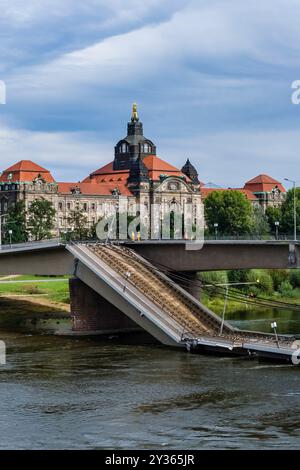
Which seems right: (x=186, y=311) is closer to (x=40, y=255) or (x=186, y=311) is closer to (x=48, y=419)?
(x=40, y=255)

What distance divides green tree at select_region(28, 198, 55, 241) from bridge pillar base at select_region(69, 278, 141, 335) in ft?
310

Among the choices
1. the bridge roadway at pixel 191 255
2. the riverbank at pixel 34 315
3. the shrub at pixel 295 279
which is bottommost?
the riverbank at pixel 34 315

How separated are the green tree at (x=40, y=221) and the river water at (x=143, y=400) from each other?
10929 cm

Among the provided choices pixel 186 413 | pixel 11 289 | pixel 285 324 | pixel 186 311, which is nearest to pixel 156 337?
pixel 186 311

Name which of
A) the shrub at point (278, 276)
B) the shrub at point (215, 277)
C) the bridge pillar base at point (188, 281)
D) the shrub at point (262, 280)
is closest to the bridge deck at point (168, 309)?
the bridge pillar base at point (188, 281)

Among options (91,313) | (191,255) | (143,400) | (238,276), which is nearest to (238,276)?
(238,276)

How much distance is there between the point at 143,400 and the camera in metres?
52.5

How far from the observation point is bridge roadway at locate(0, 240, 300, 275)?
267 ft

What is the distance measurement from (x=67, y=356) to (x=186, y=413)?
21.1 m

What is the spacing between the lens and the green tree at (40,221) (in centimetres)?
18075

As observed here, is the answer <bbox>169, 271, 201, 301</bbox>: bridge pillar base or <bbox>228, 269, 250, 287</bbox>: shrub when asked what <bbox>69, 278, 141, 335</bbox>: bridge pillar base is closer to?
<bbox>169, 271, 201, 301</bbox>: bridge pillar base

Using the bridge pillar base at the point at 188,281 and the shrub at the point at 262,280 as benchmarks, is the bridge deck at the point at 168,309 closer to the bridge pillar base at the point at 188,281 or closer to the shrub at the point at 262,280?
the bridge pillar base at the point at 188,281

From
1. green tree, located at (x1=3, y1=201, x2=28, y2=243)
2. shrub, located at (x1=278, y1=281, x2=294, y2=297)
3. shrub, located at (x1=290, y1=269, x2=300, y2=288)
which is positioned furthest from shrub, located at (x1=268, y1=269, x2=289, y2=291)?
green tree, located at (x1=3, y1=201, x2=28, y2=243)

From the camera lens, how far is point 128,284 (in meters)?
77.2
